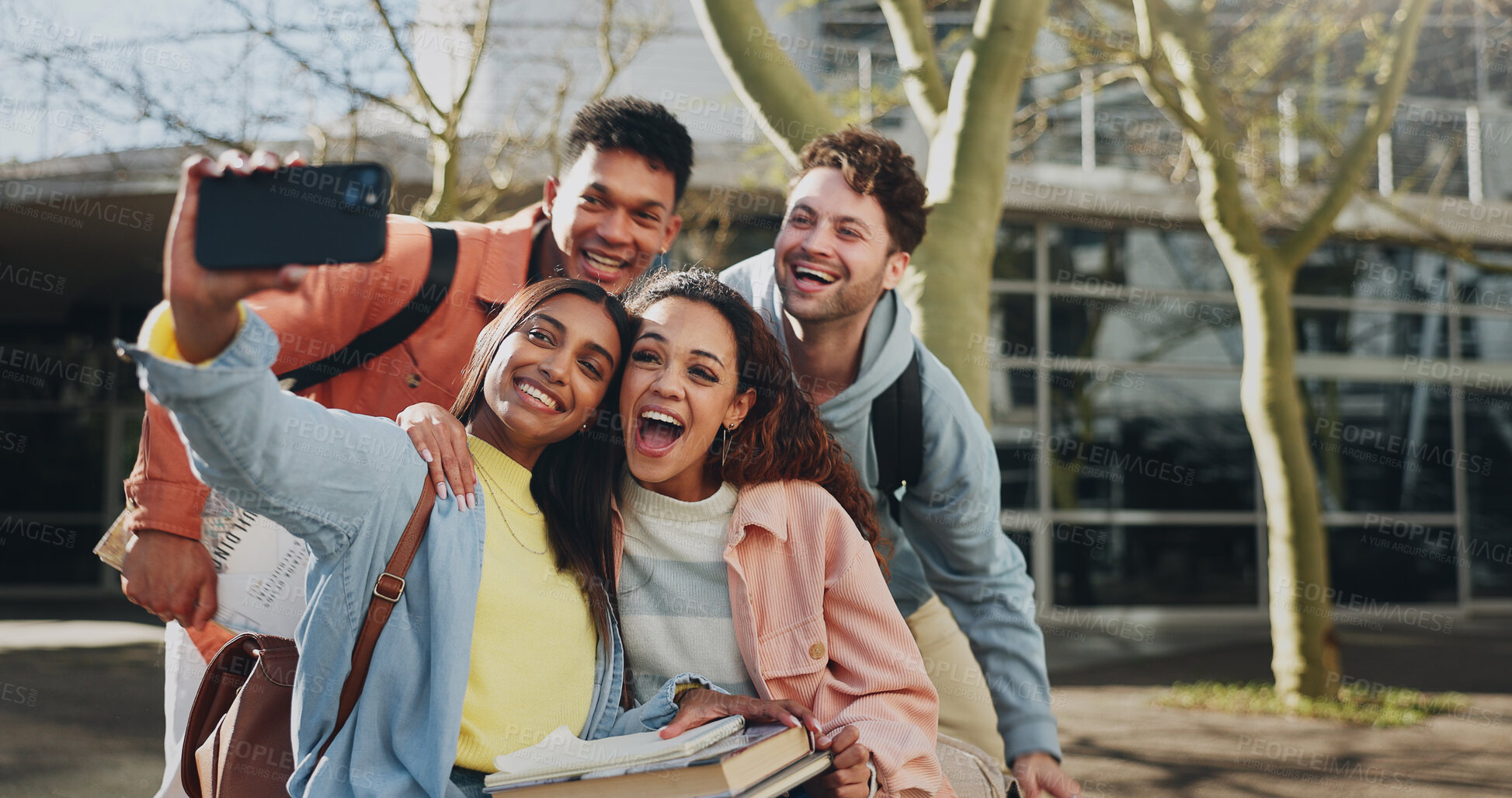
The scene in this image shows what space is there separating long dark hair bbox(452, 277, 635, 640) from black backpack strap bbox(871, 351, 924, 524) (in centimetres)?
86

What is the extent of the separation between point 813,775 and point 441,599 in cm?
71

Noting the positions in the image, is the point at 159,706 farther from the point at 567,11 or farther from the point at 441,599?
the point at 567,11

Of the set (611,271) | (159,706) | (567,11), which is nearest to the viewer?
(611,271)

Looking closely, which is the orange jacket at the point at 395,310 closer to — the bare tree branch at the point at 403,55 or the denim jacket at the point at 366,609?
the denim jacket at the point at 366,609

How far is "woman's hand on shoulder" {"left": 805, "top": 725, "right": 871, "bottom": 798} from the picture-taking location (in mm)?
1972

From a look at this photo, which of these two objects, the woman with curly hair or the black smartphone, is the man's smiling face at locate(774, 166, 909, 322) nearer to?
the woman with curly hair

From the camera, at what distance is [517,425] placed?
206 cm

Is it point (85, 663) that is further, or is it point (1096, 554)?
point (1096, 554)

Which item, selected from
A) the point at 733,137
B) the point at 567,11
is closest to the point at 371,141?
the point at 567,11

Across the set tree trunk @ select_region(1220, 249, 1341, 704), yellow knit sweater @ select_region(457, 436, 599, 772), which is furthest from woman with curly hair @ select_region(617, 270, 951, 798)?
tree trunk @ select_region(1220, 249, 1341, 704)

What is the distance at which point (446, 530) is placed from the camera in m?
1.83

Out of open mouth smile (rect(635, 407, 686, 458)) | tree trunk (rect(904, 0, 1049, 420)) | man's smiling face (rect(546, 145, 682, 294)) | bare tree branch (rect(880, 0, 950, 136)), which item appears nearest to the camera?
open mouth smile (rect(635, 407, 686, 458))

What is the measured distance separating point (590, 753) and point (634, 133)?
6.09 ft

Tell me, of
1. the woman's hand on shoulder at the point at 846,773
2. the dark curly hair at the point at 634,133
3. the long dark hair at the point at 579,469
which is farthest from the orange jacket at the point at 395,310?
the woman's hand on shoulder at the point at 846,773
